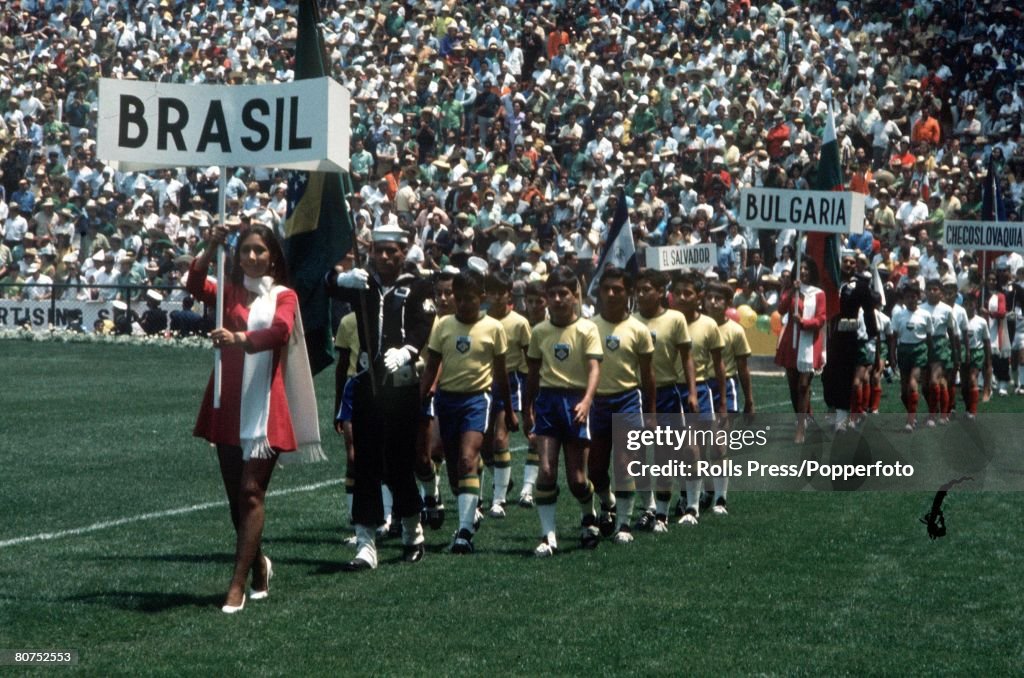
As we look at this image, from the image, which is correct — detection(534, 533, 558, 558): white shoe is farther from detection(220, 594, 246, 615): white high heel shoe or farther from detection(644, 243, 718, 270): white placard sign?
detection(644, 243, 718, 270): white placard sign

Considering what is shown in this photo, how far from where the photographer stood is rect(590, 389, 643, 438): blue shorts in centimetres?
1191

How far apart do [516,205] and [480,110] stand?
373 centimetres

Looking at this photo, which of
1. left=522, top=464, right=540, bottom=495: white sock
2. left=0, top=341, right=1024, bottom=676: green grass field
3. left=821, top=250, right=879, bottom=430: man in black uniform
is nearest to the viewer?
left=0, top=341, right=1024, bottom=676: green grass field

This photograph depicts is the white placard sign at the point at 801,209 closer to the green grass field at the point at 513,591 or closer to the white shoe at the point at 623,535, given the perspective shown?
the green grass field at the point at 513,591

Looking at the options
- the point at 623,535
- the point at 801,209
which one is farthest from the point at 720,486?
the point at 801,209

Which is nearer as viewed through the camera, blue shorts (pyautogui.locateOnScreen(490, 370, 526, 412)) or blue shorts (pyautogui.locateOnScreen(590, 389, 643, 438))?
blue shorts (pyautogui.locateOnScreen(590, 389, 643, 438))

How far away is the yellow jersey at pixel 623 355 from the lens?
39.1 feet

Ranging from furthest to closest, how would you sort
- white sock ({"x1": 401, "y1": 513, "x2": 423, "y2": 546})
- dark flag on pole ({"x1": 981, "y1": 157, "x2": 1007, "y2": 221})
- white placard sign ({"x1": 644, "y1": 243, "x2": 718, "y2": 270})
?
dark flag on pole ({"x1": 981, "y1": 157, "x2": 1007, "y2": 221}) → white placard sign ({"x1": 644, "y1": 243, "x2": 718, "y2": 270}) → white sock ({"x1": 401, "y1": 513, "x2": 423, "y2": 546})

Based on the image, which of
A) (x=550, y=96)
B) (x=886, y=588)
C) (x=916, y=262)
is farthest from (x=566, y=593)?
(x=550, y=96)

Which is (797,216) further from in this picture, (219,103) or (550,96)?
(550,96)

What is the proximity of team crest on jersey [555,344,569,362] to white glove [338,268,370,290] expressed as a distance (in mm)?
1435

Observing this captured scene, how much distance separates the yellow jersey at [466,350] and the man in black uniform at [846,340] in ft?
23.7

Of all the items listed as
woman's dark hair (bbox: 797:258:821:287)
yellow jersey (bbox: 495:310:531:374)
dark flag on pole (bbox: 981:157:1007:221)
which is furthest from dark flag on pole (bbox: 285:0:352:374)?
dark flag on pole (bbox: 981:157:1007:221)

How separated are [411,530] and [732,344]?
4400 millimetres
